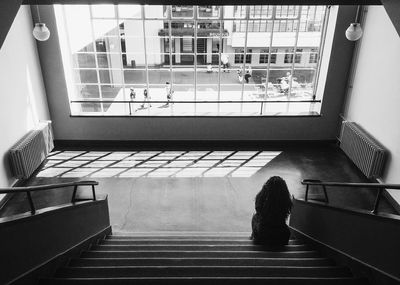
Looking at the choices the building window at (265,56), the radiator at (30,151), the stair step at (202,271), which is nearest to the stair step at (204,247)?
the stair step at (202,271)

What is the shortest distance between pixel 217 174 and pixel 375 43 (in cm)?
440

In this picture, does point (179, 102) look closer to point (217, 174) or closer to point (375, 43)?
point (217, 174)

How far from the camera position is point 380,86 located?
7020mm

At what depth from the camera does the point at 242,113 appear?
8.91 m

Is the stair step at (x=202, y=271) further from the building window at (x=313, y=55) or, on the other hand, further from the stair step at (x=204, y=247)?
the building window at (x=313, y=55)

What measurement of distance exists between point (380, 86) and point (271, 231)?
476 centimetres

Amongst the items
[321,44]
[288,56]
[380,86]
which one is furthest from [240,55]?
[380,86]

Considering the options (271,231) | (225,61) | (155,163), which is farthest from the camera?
(225,61)

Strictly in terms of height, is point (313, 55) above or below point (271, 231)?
above

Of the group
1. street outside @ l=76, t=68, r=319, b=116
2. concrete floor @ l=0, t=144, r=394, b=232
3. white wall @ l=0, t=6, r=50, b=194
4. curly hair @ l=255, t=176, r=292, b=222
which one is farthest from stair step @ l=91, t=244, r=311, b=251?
street outside @ l=76, t=68, r=319, b=116

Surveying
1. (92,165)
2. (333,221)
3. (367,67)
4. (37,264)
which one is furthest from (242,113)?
Result: (37,264)

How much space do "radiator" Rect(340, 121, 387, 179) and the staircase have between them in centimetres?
343

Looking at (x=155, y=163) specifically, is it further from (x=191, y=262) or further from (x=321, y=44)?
(x=321, y=44)

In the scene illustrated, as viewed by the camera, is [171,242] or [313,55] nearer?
[171,242]
